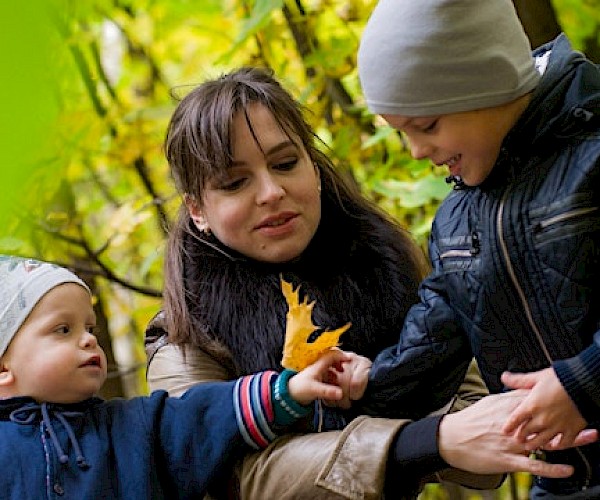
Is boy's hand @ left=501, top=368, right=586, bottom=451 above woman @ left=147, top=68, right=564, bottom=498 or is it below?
below

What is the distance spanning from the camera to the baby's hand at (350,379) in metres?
1.27

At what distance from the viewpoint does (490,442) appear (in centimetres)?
109

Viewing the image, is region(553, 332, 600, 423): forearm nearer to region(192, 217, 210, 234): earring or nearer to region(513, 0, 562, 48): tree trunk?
region(192, 217, 210, 234): earring

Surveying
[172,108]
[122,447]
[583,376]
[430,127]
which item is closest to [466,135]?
[430,127]

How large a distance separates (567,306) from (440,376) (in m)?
0.30

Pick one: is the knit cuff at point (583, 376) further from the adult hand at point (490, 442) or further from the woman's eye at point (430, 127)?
the woman's eye at point (430, 127)

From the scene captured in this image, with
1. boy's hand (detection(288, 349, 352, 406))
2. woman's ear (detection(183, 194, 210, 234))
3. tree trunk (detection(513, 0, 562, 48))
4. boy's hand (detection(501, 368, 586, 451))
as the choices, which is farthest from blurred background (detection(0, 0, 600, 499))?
boy's hand (detection(501, 368, 586, 451))

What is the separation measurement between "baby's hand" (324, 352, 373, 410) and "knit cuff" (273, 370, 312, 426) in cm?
8

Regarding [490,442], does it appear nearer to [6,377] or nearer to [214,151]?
[214,151]

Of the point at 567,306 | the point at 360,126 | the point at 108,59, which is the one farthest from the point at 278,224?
the point at 108,59

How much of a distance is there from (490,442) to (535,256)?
0.26 m

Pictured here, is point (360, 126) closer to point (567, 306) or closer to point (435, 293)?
point (435, 293)

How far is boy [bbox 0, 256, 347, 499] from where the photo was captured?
1.20 m

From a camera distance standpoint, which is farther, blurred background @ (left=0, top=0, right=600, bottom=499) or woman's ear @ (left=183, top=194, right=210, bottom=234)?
blurred background @ (left=0, top=0, right=600, bottom=499)
